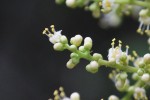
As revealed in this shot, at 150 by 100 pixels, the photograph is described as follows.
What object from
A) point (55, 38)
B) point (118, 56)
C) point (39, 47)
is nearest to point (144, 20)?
point (118, 56)

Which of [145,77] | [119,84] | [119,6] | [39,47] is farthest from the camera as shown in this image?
[39,47]

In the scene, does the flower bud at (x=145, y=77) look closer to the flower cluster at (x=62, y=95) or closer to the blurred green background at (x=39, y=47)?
the flower cluster at (x=62, y=95)

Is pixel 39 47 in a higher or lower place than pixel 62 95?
higher

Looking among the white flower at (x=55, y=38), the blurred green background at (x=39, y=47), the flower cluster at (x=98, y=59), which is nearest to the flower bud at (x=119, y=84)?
the flower cluster at (x=98, y=59)

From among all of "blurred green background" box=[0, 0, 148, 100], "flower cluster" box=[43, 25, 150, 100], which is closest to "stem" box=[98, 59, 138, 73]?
"flower cluster" box=[43, 25, 150, 100]

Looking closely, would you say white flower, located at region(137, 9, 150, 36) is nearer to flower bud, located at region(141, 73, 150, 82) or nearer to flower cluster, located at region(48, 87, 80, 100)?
flower bud, located at region(141, 73, 150, 82)

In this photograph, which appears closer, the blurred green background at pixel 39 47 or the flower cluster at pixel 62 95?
the flower cluster at pixel 62 95

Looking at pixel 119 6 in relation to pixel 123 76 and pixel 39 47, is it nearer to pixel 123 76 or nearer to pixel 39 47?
pixel 123 76

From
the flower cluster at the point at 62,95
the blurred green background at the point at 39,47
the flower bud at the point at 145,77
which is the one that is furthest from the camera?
the blurred green background at the point at 39,47
